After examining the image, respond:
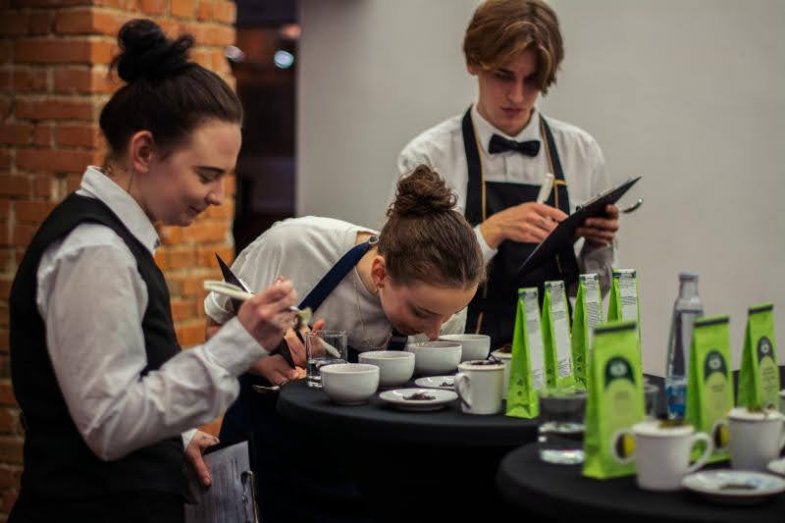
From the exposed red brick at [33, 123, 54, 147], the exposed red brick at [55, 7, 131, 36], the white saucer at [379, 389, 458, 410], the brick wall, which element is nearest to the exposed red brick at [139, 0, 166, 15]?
the brick wall

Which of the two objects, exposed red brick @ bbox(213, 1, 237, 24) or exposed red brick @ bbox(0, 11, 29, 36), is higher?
exposed red brick @ bbox(213, 1, 237, 24)

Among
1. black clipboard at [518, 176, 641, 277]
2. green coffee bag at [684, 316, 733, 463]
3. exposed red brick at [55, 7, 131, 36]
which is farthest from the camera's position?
exposed red brick at [55, 7, 131, 36]

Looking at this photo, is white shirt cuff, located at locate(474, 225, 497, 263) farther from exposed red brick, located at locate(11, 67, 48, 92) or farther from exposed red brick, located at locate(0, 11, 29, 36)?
exposed red brick, located at locate(0, 11, 29, 36)

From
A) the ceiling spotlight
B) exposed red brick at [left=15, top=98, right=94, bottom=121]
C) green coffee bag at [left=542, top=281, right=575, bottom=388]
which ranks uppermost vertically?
the ceiling spotlight

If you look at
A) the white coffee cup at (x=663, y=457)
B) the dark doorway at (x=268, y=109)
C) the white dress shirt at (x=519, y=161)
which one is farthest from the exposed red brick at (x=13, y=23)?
the dark doorway at (x=268, y=109)

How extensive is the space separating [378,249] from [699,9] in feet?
7.87

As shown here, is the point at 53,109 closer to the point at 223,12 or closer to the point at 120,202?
the point at 223,12

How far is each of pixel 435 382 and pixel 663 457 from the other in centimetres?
85

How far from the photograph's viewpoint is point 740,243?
4.53 metres

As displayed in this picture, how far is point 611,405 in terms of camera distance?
65.7 inches

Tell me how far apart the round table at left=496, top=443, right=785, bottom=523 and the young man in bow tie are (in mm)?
1474

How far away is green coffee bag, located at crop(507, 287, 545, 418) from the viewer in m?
2.11

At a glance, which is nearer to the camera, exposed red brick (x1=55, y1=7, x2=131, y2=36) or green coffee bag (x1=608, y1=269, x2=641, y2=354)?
green coffee bag (x1=608, y1=269, x2=641, y2=354)

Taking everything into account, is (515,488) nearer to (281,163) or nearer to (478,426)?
(478,426)
